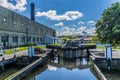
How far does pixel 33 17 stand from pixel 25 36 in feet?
51.1

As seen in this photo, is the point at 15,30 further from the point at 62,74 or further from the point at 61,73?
the point at 62,74

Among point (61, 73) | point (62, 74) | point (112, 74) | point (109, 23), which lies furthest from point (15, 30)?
point (112, 74)

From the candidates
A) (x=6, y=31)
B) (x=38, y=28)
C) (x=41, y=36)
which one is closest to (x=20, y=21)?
(x=6, y=31)

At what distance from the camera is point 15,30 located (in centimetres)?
3659

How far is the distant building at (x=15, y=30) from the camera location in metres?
31.5

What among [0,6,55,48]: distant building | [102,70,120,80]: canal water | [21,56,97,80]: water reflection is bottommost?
[21,56,97,80]: water reflection

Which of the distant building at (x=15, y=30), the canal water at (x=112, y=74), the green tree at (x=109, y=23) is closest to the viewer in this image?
the canal water at (x=112, y=74)

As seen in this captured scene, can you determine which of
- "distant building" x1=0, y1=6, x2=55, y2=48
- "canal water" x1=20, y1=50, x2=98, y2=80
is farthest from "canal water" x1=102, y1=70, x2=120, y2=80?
"distant building" x1=0, y1=6, x2=55, y2=48

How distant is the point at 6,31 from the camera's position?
32.6 m

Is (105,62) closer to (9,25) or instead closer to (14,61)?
(14,61)

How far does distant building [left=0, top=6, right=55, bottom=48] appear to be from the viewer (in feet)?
103

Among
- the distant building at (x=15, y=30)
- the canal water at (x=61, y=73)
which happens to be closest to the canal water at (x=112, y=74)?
the canal water at (x=61, y=73)

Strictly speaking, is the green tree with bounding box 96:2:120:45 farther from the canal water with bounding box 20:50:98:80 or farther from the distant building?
the distant building

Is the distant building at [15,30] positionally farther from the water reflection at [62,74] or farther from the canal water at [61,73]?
the water reflection at [62,74]
